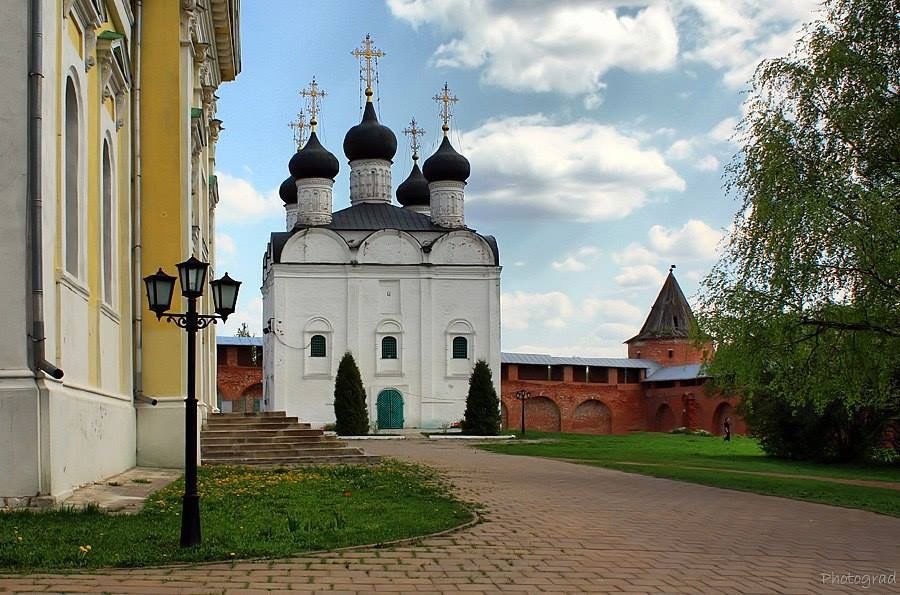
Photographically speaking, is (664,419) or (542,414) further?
(664,419)

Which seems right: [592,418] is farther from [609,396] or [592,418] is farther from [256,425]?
[256,425]

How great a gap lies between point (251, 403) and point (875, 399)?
1567 inches

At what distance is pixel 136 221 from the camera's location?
16094 mm

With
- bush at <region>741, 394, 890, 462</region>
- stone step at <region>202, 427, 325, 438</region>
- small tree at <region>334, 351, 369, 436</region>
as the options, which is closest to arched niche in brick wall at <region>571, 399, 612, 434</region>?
small tree at <region>334, 351, 369, 436</region>

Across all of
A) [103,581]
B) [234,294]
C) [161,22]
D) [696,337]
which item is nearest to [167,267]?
[161,22]

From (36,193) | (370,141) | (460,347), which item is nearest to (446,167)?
(370,141)

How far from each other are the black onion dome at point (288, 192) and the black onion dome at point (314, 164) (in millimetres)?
6735

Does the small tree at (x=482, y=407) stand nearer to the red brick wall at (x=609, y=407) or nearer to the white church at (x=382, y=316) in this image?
the white church at (x=382, y=316)

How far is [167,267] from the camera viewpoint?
16234 millimetres

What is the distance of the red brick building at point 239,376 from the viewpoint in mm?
53906

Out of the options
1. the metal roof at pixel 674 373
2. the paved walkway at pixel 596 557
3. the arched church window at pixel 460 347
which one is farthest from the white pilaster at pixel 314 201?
the paved walkway at pixel 596 557

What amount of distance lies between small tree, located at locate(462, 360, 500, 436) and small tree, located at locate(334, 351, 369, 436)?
13.6 ft

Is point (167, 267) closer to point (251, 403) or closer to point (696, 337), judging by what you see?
point (696, 337)

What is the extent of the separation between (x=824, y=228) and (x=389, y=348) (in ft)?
108
